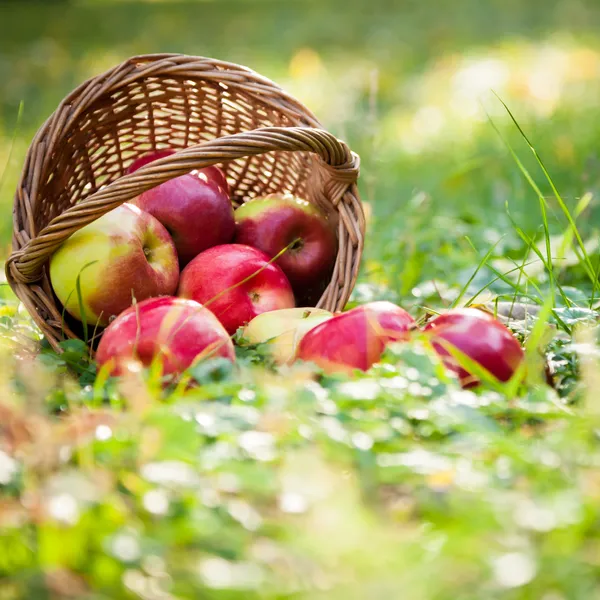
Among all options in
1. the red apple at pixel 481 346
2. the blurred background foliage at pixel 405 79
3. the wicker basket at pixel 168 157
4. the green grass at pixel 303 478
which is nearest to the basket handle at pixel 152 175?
the wicker basket at pixel 168 157

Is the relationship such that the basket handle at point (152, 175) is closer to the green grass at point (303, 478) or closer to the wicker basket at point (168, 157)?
the wicker basket at point (168, 157)

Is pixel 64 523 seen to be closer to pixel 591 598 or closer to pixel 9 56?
pixel 591 598

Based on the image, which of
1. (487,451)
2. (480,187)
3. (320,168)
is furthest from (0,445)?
(480,187)

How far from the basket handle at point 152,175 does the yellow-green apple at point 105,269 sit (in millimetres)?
58

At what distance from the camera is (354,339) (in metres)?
1.60

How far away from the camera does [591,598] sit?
881mm

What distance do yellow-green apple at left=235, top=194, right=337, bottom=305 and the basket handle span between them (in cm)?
33

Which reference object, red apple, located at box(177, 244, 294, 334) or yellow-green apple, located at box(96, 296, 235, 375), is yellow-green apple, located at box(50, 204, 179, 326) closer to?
red apple, located at box(177, 244, 294, 334)

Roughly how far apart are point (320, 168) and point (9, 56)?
288 inches

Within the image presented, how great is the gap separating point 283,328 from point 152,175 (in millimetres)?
462

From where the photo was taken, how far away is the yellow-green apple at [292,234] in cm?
224

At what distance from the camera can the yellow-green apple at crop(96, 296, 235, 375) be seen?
5.14 feet

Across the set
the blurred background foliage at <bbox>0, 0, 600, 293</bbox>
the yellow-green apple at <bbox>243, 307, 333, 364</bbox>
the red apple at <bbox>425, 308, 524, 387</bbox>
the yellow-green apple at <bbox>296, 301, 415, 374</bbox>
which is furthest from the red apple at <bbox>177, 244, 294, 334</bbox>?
the blurred background foliage at <bbox>0, 0, 600, 293</bbox>

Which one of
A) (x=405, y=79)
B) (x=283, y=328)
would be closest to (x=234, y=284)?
(x=283, y=328)
